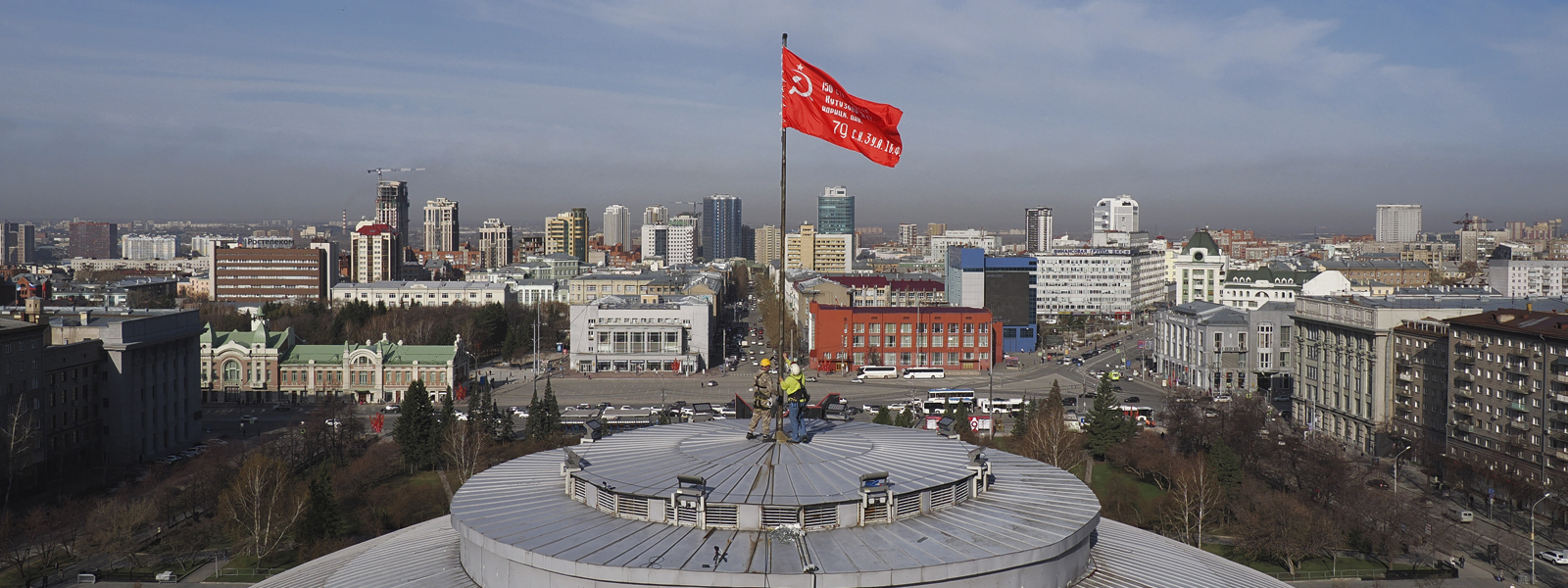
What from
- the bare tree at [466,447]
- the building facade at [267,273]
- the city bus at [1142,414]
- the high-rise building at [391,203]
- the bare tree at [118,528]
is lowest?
the bare tree at [118,528]

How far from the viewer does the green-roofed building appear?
6469 centimetres

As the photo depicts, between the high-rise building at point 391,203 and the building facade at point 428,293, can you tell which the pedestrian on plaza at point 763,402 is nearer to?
the building facade at point 428,293

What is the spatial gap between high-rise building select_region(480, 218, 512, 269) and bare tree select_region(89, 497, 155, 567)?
157m

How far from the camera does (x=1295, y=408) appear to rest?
189 feet

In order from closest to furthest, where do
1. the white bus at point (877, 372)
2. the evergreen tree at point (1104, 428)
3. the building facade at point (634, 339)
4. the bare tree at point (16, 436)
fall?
the bare tree at point (16, 436), the evergreen tree at point (1104, 428), the white bus at point (877, 372), the building facade at point (634, 339)

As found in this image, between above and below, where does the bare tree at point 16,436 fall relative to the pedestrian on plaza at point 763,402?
below

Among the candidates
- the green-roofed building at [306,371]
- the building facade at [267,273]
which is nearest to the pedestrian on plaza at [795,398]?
the green-roofed building at [306,371]

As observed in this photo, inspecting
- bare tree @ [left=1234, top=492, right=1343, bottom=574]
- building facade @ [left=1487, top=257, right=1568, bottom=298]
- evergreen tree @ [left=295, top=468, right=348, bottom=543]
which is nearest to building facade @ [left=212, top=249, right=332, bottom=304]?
evergreen tree @ [left=295, top=468, right=348, bottom=543]

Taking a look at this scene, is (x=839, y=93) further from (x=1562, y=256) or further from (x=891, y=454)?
(x=1562, y=256)

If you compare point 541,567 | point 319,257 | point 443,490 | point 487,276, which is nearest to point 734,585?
point 541,567

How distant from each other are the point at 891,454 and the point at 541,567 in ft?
15.2

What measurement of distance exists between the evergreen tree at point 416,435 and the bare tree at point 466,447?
62 cm

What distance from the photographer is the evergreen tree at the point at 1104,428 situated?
147ft

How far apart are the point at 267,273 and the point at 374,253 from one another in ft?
49.3
